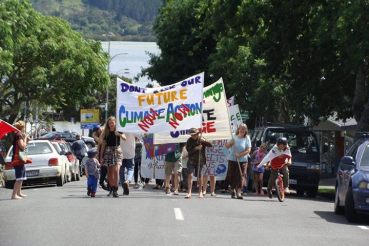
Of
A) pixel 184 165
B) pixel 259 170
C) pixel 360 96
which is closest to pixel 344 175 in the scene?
pixel 184 165

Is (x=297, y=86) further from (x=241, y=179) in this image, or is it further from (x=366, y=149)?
(x=366, y=149)

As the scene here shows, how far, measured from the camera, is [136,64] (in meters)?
111

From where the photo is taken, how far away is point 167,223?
1444 centimetres

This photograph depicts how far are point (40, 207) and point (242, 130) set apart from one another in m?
6.12

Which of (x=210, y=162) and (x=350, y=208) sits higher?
(x=210, y=162)

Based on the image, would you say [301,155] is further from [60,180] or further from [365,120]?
[60,180]

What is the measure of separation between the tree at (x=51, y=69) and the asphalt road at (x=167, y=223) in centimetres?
2092

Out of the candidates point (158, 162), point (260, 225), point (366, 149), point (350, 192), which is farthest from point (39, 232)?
point (158, 162)

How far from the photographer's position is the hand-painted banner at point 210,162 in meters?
24.8

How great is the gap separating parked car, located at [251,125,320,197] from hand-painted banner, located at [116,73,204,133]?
5.66 meters

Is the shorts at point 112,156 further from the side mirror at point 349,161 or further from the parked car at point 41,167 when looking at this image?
the parked car at point 41,167

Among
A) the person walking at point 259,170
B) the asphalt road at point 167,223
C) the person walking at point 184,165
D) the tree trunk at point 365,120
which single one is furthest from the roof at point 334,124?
the asphalt road at point 167,223

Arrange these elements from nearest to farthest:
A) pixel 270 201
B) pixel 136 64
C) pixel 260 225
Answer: pixel 260 225
pixel 270 201
pixel 136 64

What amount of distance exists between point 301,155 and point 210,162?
3567mm
